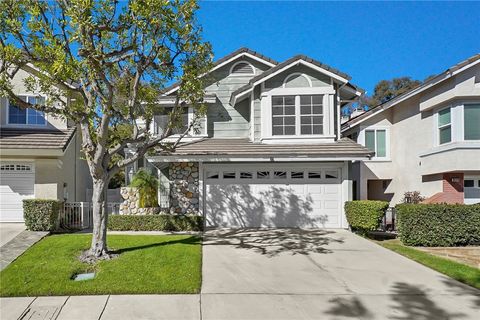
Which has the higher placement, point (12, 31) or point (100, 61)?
point (12, 31)

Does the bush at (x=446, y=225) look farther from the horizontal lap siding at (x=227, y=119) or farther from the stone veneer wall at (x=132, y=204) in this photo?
the stone veneer wall at (x=132, y=204)

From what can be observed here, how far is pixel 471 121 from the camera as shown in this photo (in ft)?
41.6

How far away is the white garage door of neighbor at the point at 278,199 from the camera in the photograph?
12.8 m

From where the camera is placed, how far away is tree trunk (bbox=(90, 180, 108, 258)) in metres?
7.89

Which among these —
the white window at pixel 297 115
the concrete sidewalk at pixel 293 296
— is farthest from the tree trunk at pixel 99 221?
the white window at pixel 297 115

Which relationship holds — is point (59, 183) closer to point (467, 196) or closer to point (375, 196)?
point (375, 196)

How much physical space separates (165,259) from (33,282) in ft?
8.67

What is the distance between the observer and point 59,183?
13.1 meters

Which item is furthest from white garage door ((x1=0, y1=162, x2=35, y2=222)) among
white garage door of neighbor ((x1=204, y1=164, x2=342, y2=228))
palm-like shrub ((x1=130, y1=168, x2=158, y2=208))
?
white garage door of neighbor ((x1=204, y1=164, x2=342, y2=228))

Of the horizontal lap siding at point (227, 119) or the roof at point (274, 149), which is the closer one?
the roof at point (274, 149)

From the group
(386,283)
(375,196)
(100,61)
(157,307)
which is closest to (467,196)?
(375,196)

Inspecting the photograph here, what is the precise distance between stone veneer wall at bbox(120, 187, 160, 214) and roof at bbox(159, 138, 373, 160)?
1983mm

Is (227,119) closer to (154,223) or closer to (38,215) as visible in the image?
(154,223)

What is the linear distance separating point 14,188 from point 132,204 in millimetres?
4731
